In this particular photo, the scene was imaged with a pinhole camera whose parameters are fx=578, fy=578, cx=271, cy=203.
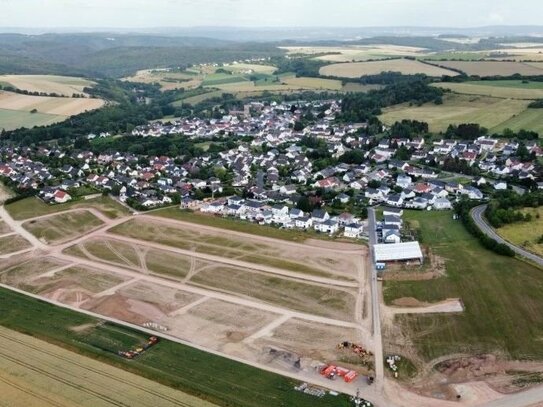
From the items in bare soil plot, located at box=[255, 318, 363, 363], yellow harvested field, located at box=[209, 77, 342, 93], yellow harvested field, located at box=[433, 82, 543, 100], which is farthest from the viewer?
yellow harvested field, located at box=[209, 77, 342, 93]

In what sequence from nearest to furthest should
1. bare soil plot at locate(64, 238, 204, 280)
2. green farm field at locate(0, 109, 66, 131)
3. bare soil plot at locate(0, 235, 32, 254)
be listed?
bare soil plot at locate(64, 238, 204, 280)
bare soil plot at locate(0, 235, 32, 254)
green farm field at locate(0, 109, 66, 131)

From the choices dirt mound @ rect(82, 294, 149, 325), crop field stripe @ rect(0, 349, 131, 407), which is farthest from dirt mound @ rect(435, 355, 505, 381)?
dirt mound @ rect(82, 294, 149, 325)

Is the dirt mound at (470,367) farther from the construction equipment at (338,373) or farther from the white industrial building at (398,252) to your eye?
the white industrial building at (398,252)

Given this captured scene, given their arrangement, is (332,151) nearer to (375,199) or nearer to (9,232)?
(375,199)

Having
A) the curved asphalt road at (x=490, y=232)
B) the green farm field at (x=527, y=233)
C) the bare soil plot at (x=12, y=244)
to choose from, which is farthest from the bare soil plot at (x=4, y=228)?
the green farm field at (x=527, y=233)

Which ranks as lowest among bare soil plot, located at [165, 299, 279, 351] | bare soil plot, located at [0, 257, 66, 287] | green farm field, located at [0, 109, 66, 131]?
green farm field, located at [0, 109, 66, 131]

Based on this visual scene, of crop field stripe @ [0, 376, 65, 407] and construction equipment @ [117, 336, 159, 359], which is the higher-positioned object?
crop field stripe @ [0, 376, 65, 407]

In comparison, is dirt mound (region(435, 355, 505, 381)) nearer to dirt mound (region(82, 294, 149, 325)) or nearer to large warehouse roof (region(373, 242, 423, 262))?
large warehouse roof (region(373, 242, 423, 262))
